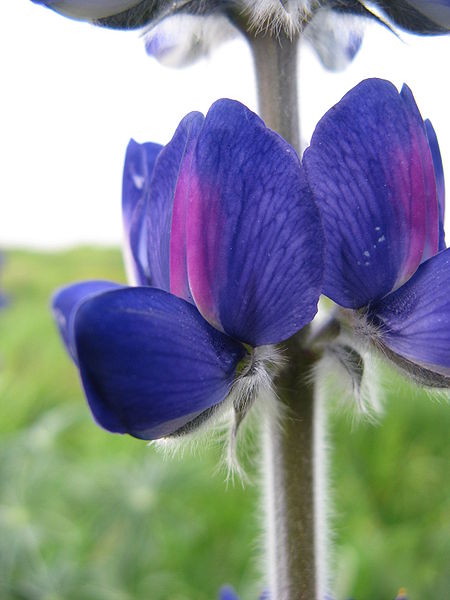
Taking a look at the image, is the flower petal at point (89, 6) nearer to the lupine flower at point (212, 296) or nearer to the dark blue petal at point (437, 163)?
the lupine flower at point (212, 296)

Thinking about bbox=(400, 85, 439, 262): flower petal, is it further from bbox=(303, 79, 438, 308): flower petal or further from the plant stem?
the plant stem

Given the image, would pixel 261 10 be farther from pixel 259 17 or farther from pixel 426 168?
pixel 426 168

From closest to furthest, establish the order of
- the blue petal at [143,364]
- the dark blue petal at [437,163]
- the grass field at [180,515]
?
the blue petal at [143,364], the dark blue petal at [437,163], the grass field at [180,515]

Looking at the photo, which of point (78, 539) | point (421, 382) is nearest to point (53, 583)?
point (78, 539)

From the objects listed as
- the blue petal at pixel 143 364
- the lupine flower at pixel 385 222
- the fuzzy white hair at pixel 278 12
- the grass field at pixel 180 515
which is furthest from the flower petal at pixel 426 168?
the grass field at pixel 180 515

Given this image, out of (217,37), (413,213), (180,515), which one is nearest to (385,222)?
(413,213)

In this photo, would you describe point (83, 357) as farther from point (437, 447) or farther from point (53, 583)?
point (437, 447)

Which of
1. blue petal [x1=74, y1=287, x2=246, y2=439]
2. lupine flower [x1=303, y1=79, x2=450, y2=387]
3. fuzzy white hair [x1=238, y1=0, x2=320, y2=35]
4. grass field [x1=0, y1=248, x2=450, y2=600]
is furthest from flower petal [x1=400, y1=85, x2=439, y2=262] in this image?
grass field [x1=0, y1=248, x2=450, y2=600]
